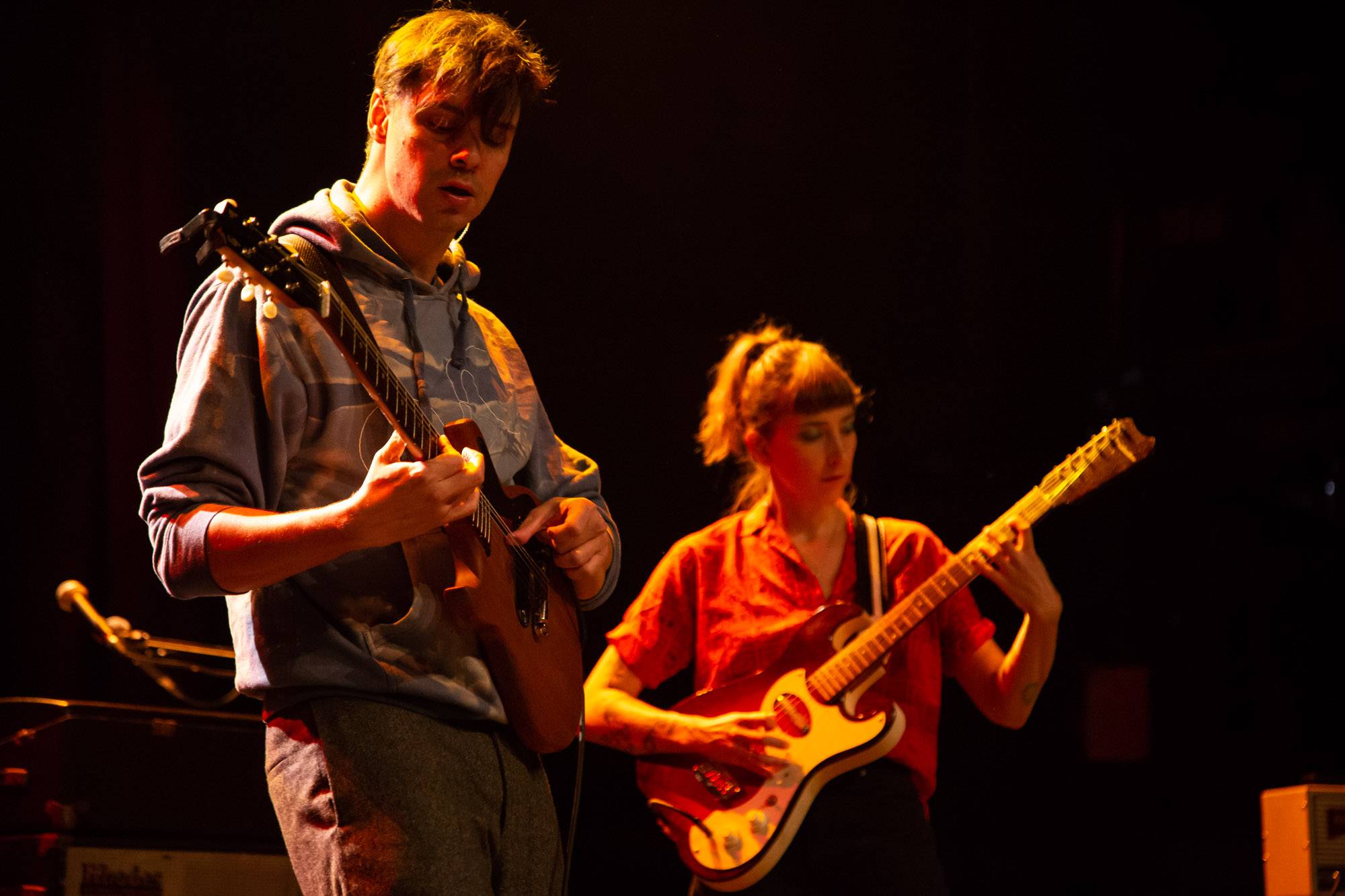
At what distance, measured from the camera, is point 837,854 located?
9.68 feet

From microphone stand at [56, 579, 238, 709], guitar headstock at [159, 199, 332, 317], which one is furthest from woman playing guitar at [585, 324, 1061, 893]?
guitar headstock at [159, 199, 332, 317]

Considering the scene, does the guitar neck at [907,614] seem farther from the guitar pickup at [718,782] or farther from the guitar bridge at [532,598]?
the guitar bridge at [532,598]

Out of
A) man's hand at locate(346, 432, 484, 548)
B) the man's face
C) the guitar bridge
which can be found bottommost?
the guitar bridge

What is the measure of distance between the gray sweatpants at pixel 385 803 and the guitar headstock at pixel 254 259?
1.69ft

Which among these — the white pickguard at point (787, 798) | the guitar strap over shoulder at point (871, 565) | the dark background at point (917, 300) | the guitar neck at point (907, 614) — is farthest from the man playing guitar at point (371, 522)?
the dark background at point (917, 300)

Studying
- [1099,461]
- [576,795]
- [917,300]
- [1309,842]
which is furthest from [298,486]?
[917,300]

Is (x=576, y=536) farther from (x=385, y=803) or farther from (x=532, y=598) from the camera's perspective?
(x=385, y=803)

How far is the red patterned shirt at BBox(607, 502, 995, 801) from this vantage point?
10.6 ft

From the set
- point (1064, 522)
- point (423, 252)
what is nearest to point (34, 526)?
point (423, 252)

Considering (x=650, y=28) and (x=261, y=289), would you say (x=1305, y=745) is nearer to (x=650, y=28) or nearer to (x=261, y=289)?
(x=650, y=28)

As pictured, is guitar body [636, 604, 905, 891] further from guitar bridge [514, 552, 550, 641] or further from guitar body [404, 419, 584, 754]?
guitar bridge [514, 552, 550, 641]

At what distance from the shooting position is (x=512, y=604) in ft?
5.98

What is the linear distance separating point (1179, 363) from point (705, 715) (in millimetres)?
3715

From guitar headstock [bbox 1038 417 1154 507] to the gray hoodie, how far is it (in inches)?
79.6
